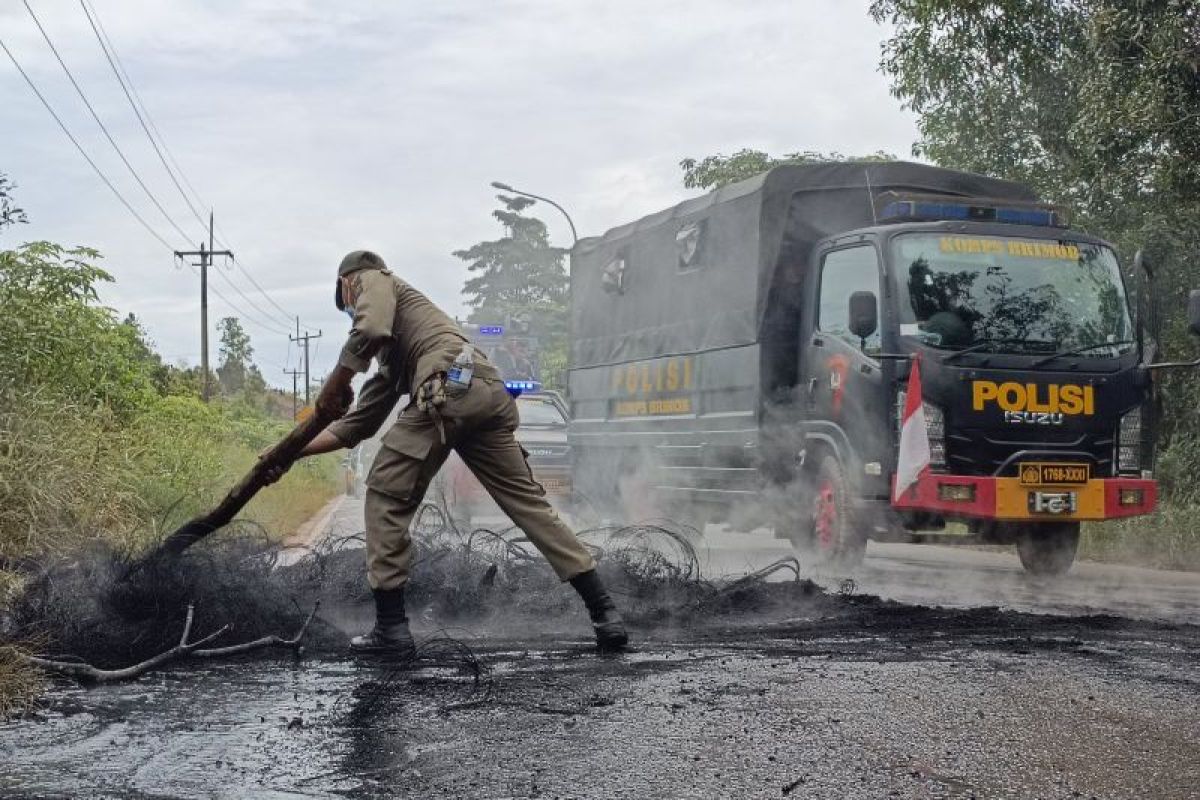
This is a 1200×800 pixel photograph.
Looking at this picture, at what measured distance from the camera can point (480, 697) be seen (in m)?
5.10

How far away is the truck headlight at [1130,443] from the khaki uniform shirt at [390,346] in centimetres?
552

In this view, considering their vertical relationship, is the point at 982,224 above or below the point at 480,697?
above

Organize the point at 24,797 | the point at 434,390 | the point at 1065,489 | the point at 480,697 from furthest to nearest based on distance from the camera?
the point at 1065,489, the point at 434,390, the point at 480,697, the point at 24,797

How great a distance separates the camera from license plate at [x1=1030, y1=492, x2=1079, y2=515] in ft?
32.4

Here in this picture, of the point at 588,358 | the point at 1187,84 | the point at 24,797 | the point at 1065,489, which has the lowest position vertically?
the point at 24,797

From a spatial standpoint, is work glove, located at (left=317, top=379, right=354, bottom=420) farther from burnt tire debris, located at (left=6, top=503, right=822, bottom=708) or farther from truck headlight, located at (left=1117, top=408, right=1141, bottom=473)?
truck headlight, located at (left=1117, top=408, right=1141, bottom=473)

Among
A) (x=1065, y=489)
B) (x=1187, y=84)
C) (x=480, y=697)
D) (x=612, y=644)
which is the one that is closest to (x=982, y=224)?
(x=1065, y=489)

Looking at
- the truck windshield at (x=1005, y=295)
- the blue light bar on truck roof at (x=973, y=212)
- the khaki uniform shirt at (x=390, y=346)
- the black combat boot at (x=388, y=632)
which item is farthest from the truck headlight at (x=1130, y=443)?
the black combat boot at (x=388, y=632)

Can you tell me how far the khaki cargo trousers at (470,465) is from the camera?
6.30 meters

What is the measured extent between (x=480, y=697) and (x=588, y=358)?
36.3 feet

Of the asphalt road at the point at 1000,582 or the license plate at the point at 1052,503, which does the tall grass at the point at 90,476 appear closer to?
the asphalt road at the point at 1000,582

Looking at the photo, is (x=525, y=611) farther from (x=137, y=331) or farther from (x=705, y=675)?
(x=137, y=331)

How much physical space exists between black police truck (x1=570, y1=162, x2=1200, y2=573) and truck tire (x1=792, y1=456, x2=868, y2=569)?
0.07 feet

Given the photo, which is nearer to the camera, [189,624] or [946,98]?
[189,624]
